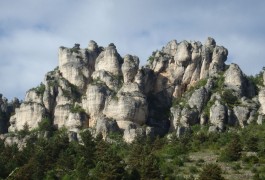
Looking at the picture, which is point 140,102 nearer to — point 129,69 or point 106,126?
point 106,126

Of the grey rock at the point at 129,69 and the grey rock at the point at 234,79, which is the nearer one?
the grey rock at the point at 234,79

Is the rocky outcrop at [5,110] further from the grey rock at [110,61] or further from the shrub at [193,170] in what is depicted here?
the shrub at [193,170]

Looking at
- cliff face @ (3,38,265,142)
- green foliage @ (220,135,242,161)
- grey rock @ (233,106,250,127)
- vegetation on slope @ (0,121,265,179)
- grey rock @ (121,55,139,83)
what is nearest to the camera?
vegetation on slope @ (0,121,265,179)

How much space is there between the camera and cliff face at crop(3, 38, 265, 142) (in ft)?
271

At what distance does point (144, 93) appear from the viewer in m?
87.3

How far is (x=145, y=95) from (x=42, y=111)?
1467 cm

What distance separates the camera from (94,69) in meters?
92.9

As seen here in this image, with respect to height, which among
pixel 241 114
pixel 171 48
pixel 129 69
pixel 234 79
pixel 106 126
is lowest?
pixel 106 126

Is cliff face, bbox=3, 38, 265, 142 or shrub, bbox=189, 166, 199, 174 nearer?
shrub, bbox=189, 166, 199, 174

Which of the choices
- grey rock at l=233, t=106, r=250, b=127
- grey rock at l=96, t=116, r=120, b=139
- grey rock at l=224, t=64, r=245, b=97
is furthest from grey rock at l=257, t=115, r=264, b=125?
grey rock at l=96, t=116, r=120, b=139

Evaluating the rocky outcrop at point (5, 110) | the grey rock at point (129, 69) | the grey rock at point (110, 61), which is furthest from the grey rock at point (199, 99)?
the rocky outcrop at point (5, 110)

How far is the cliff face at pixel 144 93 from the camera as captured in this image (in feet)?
271

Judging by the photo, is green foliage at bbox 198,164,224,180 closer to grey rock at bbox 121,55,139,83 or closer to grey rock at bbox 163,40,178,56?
grey rock at bbox 121,55,139,83

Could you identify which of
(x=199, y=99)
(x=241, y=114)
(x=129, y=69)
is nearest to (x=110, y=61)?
(x=129, y=69)
